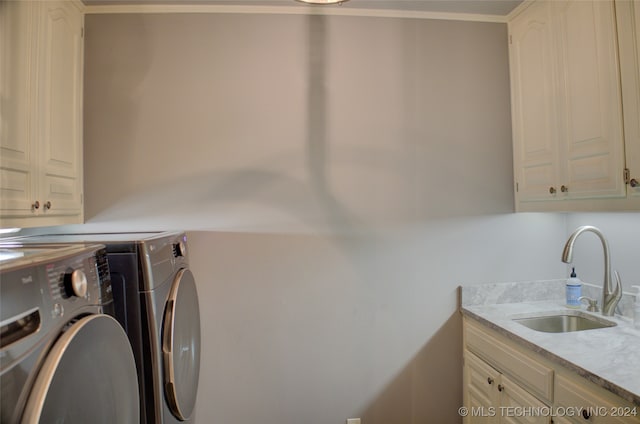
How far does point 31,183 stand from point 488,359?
2.19m

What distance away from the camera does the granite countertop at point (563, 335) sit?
3.65 feet

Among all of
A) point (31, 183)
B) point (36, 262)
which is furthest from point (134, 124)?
point (36, 262)

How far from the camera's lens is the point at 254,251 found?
182cm

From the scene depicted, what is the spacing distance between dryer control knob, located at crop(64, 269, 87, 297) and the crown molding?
156 cm

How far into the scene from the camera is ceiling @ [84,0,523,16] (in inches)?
69.4

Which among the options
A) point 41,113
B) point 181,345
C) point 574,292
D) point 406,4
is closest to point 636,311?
point 574,292

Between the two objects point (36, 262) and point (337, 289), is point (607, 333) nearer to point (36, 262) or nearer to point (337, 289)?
point (337, 289)

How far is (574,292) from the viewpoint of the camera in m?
1.82

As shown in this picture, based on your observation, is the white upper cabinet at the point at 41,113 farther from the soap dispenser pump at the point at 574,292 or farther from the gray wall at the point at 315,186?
the soap dispenser pump at the point at 574,292

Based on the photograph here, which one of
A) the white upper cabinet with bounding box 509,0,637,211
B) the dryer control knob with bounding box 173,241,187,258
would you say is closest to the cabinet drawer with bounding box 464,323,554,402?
the white upper cabinet with bounding box 509,0,637,211

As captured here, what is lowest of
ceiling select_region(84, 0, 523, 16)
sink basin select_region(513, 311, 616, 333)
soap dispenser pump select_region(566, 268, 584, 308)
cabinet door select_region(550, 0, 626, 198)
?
sink basin select_region(513, 311, 616, 333)

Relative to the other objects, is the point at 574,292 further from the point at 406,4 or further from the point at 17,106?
the point at 17,106

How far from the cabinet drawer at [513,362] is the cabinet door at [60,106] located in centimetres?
211

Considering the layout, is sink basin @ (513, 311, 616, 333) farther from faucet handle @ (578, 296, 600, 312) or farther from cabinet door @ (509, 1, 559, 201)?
cabinet door @ (509, 1, 559, 201)
